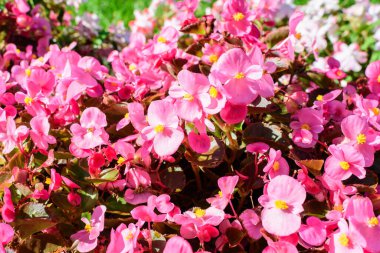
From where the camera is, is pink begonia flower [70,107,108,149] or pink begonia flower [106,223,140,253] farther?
pink begonia flower [70,107,108,149]

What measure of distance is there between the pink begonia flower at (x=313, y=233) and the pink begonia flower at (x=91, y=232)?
36cm

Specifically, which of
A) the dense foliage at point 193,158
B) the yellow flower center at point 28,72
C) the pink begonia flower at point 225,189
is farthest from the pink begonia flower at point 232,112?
the yellow flower center at point 28,72

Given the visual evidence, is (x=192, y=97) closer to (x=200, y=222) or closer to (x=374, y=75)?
(x=200, y=222)

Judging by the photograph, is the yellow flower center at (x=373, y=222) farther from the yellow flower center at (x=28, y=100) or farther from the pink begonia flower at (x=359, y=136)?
the yellow flower center at (x=28, y=100)

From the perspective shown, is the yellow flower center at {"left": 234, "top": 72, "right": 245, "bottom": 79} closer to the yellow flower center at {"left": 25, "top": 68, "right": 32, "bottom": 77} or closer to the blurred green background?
the yellow flower center at {"left": 25, "top": 68, "right": 32, "bottom": 77}

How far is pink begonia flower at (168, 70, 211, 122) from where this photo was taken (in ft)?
3.07

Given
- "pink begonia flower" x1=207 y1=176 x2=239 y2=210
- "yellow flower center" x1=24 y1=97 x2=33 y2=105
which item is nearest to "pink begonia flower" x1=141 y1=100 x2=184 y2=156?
"pink begonia flower" x1=207 y1=176 x2=239 y2=210

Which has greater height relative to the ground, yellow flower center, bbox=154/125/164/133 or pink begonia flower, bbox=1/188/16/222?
yellow flower center, bbox=154/125/164/133

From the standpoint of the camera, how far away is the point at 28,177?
109 centimetres

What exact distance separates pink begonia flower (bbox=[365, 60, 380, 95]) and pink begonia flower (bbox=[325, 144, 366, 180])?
38 centimetres

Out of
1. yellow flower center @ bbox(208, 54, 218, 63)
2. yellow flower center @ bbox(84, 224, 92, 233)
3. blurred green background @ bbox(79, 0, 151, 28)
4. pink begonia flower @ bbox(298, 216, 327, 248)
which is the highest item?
yellow flower center @ bbox(208, 54, 218, 63)

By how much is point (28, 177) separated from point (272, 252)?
0.51 m

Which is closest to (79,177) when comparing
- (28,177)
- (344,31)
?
(28,177)

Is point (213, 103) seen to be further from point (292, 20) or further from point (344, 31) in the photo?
point (344, 31)
